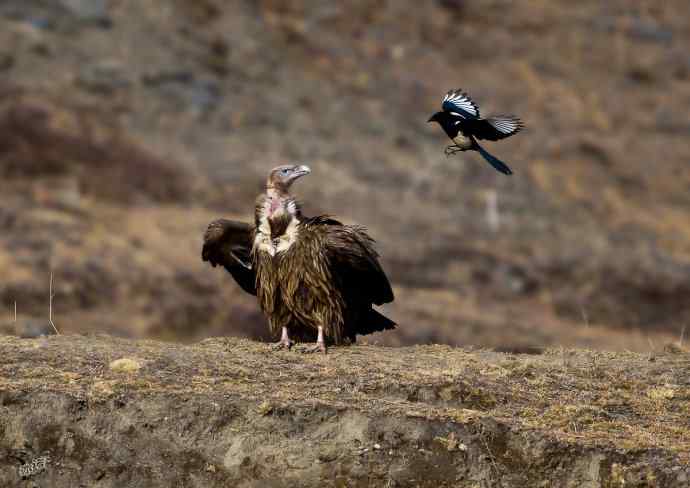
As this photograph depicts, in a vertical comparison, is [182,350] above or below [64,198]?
below

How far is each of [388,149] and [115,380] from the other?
28.9 metres

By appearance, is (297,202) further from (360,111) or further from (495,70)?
(495,70)

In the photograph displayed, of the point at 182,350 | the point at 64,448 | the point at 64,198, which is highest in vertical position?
the point at 64,198

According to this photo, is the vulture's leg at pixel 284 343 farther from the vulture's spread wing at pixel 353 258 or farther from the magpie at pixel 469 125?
the magpie at pixel 469 125

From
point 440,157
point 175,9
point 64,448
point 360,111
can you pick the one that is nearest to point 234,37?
point 175,9

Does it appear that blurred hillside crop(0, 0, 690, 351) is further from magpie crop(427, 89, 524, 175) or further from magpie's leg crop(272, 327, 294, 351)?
magpie crop(427, 89, 524, 175)

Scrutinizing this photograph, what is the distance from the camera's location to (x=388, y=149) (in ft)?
119

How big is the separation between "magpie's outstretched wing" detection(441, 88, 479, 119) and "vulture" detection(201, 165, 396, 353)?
4.02 feet

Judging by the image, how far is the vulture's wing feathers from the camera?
988cm

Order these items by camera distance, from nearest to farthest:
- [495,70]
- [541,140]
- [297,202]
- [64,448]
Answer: [64,448] → [297,202] → [541,140] → [495,70]

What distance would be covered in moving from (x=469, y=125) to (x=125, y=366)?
297 centimetres

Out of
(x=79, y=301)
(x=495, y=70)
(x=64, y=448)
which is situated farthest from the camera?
(x=495, y=70)

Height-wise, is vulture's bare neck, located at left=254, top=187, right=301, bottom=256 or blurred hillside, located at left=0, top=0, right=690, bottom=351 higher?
blurred hillside, located at left=0, top=0, right=690, bottom=351

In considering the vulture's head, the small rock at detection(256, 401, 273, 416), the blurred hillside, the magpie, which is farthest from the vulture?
the blurred hillside
